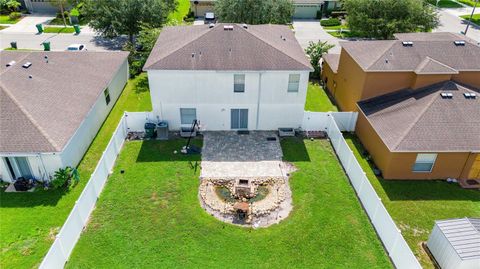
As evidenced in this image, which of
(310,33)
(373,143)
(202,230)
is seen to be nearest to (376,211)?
(373,143)

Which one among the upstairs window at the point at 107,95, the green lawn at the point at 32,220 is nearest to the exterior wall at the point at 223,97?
the upstairs window at the point at 107,95

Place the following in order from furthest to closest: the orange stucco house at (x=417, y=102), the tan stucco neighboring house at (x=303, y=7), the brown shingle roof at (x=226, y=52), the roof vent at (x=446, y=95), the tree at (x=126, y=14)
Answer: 1. the tan stucco neighboring house at (x=303, y=7)
2. the tree at (x=126, y=14)
3. the brown shingle roof at (x=226, y=52)
4. the roof vent at (x=446, y=95)
5. the orange stucco house at (x=417, y=102)

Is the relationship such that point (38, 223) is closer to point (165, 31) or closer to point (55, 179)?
point (55, 179)

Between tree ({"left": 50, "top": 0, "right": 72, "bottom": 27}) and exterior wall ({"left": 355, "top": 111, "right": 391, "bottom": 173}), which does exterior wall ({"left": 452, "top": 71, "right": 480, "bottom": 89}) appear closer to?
exterior wall ({"left": 355, "top": 111, "right": 391, "bottom": 173})

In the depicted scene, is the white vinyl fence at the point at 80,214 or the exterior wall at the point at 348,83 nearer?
the white vinyl fence at the point at 80,214

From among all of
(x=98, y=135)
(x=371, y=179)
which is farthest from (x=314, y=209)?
(x=98, y=135)

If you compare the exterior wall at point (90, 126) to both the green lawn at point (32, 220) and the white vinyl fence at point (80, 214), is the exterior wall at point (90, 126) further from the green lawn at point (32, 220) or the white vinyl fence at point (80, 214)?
the white vinyl fence at point (80, 214)

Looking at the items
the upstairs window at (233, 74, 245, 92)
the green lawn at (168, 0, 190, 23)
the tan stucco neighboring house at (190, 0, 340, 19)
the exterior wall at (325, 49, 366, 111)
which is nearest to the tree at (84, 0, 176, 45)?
the green lawn at (168, 0, 190, 23)
